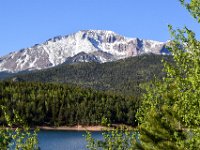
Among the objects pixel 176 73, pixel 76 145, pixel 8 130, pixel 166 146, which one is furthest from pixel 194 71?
pixel 76 145

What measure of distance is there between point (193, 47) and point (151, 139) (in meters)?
19.2

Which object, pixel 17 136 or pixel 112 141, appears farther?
pixel 112 141

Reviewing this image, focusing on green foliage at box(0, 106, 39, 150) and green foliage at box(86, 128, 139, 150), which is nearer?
green foliage at box(0, 106, 39, 150)

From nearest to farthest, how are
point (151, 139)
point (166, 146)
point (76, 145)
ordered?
point (166, 146), point (151, 139), point (76, 145)

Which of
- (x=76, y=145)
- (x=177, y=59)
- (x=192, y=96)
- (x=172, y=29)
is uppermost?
(x=172, y=29)

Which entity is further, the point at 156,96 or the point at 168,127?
the point at 168,127

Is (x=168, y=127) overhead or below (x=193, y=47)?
below

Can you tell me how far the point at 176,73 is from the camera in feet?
68.1

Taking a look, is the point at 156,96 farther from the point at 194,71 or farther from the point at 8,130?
the point at 8,130

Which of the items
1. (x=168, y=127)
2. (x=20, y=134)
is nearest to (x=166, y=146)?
(x=168, y=127)

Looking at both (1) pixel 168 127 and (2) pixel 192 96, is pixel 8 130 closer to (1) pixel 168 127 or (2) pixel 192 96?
(2) pixel 192 96

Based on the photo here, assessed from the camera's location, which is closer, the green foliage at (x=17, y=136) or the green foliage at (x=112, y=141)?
the green foliage at (x=17, y=136)

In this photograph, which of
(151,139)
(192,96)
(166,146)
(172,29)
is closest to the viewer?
(192,96)

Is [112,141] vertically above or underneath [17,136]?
underneath
